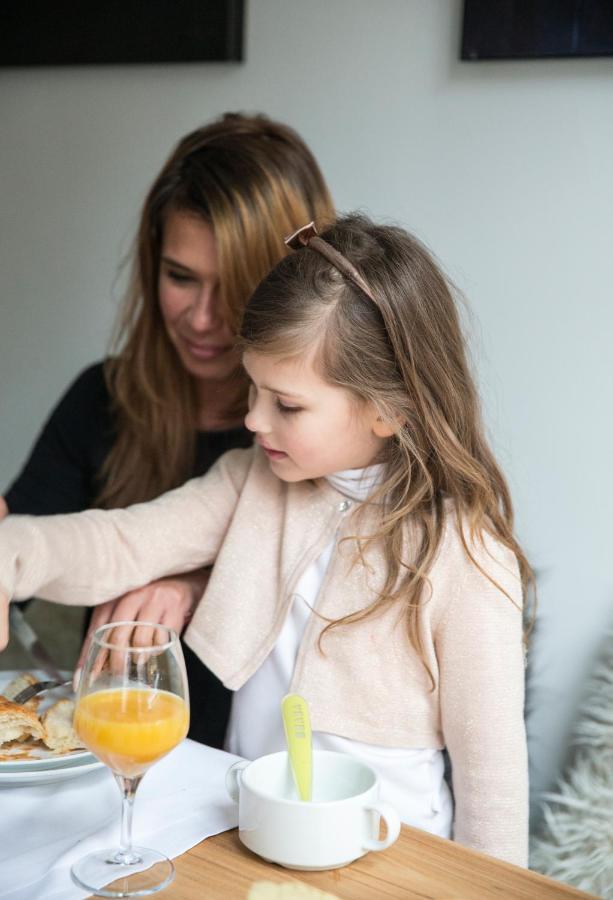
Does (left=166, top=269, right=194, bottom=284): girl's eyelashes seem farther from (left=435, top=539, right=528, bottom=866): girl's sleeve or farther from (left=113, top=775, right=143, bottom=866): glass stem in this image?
(left=113, top=775, right=143, bottom=866): glass stem

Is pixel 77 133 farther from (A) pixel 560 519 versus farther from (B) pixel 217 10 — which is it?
(A) pixel 560 519

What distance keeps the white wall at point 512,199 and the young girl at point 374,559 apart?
0.46m

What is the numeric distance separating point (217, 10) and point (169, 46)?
0.45 feet

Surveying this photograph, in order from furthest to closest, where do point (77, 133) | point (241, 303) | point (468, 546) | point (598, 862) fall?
1. point (77, 133)
2. point (241, 303)
3. point (598, 862)
4. point (468, 546)

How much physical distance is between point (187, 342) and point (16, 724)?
30.8 inches

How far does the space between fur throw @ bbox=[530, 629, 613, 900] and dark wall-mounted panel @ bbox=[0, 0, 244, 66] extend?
4.47 ft

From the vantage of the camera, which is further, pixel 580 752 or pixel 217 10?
pixel 217 10

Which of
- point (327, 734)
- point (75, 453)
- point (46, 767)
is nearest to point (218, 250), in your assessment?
point (75, 453)

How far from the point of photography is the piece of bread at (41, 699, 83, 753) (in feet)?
3.48

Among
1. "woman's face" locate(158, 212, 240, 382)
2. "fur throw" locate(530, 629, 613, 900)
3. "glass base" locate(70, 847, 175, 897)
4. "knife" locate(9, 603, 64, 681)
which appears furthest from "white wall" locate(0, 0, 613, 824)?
"glass base" locate(70, 847, 175, 897)

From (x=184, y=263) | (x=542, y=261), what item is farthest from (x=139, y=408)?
(x=542, y=261)

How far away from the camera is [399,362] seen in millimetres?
1240

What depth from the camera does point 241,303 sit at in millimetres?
1600

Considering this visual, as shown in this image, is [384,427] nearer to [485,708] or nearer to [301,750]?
[485,708]
